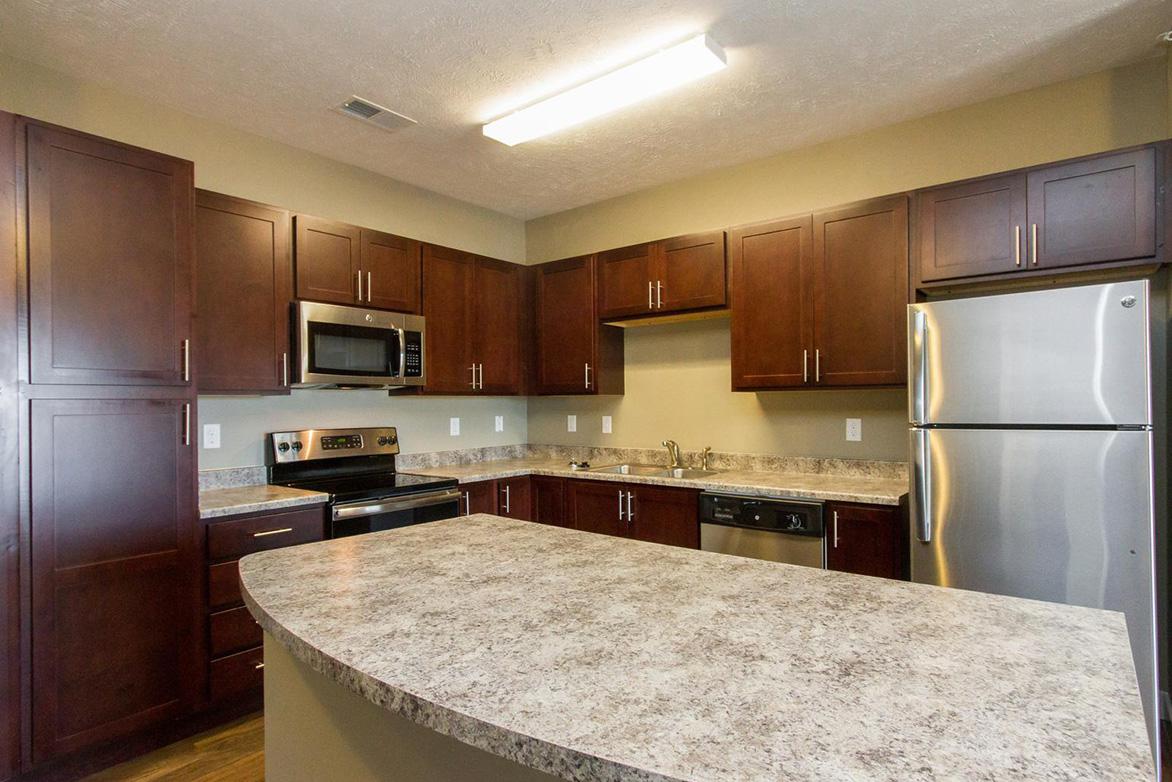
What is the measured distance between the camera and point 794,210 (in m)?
3.52

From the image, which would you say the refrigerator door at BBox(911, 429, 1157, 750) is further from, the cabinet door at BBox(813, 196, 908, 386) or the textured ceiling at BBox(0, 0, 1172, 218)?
the textured ceiling at BBox(0, 0, 1172, 218)

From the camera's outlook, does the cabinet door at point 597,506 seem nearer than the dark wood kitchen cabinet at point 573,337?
Yes

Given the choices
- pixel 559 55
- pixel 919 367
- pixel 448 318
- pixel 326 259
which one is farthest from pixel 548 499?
pixel 559 55

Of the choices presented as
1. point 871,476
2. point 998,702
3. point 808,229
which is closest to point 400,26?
point 808,229

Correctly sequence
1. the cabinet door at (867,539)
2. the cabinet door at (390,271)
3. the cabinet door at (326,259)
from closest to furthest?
the cabinet door at (867,539) < the cabinet door at (326,259) < the cabinet door at (390,271)

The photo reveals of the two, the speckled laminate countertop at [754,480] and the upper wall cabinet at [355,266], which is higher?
the upper wall cabinet at [355,266]

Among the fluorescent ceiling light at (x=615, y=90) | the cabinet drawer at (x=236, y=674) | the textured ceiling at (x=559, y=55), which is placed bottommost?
the cabinet drawer at (x=236, y=674)

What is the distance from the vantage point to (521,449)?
483 centimetres

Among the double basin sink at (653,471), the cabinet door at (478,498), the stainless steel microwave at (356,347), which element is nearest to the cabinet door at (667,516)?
the double basin sink at (653,471)

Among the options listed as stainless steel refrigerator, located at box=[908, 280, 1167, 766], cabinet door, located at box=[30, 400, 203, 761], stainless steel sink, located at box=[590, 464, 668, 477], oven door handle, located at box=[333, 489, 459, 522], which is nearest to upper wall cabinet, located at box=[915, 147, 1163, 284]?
stainless steel refrigerator, located at box=[908, 280, 1167, 766]

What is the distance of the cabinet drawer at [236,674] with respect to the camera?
256cm

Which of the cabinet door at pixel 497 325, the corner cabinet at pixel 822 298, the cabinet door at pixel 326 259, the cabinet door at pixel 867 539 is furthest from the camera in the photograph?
the cabinet door at pixel 497 325

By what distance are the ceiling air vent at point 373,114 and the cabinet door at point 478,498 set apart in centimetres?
197

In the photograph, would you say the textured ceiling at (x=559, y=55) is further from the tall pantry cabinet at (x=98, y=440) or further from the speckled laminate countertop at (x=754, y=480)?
the speckled laminate countertop at (x=754, y=480)
